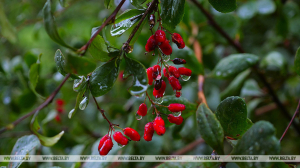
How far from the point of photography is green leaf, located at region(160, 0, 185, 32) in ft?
1.79

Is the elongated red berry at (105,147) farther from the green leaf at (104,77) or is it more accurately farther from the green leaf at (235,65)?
the green leaf at (235,65)

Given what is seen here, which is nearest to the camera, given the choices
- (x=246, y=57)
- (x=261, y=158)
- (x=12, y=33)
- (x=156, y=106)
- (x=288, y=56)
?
(x=261, y=158)

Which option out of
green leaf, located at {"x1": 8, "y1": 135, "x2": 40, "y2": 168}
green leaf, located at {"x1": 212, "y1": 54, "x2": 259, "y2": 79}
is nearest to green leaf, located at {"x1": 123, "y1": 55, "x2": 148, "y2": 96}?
green leaf, located at {"x1": 8, "y1": 135, "x2": 40, "y2": 168}

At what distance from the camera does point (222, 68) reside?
0.98 meters

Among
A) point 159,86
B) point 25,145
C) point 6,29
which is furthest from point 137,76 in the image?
point 6,29

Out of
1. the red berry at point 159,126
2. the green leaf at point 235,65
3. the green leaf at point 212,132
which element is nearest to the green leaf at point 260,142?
the green leaf at point 212,132

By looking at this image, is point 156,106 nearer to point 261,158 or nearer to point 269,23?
point 261,158

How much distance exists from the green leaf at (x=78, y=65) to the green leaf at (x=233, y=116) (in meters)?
0.34

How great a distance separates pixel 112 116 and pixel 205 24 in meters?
0.77

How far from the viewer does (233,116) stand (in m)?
0.57

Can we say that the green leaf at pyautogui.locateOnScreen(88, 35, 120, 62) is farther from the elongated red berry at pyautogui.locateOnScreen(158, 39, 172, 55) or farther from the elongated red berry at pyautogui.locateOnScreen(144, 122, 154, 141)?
the elongated red berry at pyautogui.locateOnScreen(144, 122, 154, 141)

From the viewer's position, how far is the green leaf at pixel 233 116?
557 millimetres

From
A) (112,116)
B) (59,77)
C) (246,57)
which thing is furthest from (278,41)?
(59,77)

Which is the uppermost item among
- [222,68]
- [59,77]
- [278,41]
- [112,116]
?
[222,68]
